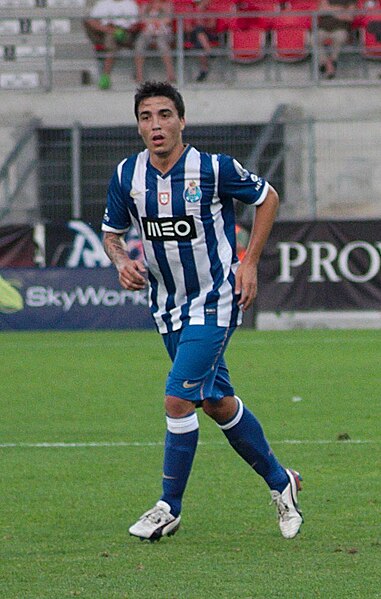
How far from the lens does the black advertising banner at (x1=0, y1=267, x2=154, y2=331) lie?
1891 cm

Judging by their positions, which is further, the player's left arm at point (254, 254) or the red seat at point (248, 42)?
the red seat at point (248, 42)

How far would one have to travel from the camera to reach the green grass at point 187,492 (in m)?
4.95

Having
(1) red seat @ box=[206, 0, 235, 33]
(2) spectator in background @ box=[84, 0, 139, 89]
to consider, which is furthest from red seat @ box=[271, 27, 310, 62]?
(2) spectator in background @ box=[84, 0, 139, 89]

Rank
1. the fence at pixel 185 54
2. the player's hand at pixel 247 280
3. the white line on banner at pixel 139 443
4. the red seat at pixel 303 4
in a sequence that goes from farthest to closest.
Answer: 1. the red seat at pixel 303 4
2. the fence at pixel 185 54
3. the white line on banner at pixel 139 443
4. the player's hand at pixel 247 280

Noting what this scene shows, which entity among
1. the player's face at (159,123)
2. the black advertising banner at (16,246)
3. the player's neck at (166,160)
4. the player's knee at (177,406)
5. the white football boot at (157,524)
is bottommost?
the black advertising banner at (16,246)

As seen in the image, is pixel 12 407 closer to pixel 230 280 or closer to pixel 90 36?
pixel 230 280

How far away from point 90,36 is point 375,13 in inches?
196

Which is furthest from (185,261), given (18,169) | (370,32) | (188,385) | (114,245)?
(370,32)

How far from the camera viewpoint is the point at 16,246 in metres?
20.0

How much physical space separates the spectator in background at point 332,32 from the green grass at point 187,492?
36.2ft

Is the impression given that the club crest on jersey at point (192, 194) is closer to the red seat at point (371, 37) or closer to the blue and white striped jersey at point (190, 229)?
the blue and white striped jersey at point (190, 229)

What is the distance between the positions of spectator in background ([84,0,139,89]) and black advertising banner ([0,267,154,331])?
239 inches

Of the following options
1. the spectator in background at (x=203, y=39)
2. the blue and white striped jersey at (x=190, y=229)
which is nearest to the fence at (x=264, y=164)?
the spectator in background at (x=203, y=39)

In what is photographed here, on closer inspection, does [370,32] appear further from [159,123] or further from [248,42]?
[159,123]
